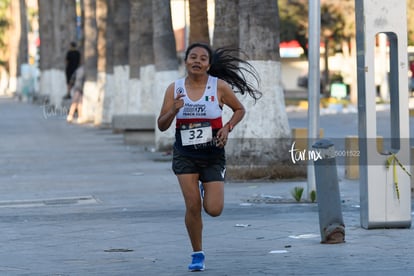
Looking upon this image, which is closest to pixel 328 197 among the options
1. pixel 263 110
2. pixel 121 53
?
pixel 263 110

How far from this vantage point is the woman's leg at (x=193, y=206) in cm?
918

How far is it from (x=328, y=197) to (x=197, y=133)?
1.82m

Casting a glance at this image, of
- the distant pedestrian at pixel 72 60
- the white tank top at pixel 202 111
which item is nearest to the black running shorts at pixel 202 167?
the white tank top at pixel 202 111

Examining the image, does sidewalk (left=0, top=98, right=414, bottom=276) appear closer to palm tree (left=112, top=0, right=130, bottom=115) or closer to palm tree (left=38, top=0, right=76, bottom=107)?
palm tree (left=112, top=0, right=130, bottom=115)

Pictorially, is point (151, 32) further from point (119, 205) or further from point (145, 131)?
point (119, 205)

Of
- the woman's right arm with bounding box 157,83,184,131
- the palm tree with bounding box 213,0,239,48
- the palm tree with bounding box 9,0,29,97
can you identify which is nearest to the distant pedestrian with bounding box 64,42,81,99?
the palm tree with bounding box 213,0,239,48

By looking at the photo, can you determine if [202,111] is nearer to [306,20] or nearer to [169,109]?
[169,109]

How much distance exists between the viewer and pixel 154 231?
38.0 ft

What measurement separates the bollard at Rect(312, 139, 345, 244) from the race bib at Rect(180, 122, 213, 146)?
5.24ft

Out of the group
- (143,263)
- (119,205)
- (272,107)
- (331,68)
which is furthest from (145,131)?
(331,68)

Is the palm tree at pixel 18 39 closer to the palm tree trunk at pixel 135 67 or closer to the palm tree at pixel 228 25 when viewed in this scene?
the palm tree trunk at pixel 135 67

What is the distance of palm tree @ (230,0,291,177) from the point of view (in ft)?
53.6

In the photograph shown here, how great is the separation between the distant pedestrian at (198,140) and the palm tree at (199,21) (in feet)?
33.3

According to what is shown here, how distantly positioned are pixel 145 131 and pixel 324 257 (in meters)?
15.3
